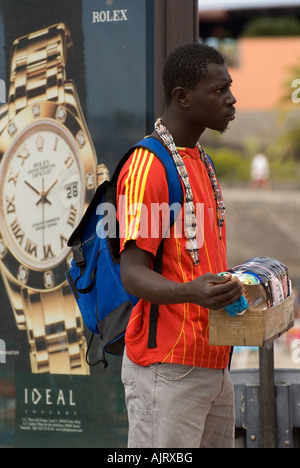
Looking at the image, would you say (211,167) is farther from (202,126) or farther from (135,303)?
(135,303)

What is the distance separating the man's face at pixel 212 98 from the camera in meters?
2.51

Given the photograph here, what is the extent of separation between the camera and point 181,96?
8.36 feet

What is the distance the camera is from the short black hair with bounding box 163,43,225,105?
252cm

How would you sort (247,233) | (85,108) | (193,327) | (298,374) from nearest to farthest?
(193,327), (298,374), (85,108), (247,233)

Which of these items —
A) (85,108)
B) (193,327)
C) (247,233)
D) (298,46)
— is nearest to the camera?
(193,327)

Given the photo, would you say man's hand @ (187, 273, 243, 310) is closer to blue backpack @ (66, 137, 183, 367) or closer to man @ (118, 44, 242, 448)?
man @ (118, 44, 242, 448)

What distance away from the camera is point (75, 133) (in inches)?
162

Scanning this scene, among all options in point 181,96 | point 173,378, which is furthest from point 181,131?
point 173,378

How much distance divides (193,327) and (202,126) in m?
0.62

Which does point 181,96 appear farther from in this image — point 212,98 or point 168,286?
point 168,286

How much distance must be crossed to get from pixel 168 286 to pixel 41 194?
2.01 meters

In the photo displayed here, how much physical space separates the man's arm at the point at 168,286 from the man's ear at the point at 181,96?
0.47m

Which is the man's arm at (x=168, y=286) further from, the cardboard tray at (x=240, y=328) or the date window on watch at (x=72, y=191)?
the date window on watch at (x=72, y=191)
